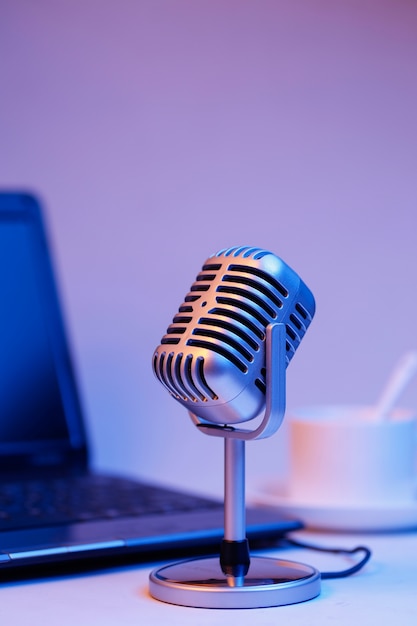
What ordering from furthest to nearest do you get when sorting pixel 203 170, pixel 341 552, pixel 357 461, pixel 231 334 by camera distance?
1. pixel 203 170
2. pixel 357 461
3. pixel 341 552
4. pixel 231 334

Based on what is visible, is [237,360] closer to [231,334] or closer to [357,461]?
[231,334]

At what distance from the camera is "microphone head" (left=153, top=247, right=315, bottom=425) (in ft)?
1.43

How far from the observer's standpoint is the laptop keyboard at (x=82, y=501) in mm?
611

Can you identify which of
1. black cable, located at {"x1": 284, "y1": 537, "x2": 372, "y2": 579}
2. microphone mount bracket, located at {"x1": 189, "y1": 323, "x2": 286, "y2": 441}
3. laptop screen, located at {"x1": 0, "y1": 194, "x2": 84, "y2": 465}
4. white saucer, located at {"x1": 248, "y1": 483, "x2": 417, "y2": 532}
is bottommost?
black cable, located at {"x1": 284, "y1": 537, "x2": 372, "y2": 579}

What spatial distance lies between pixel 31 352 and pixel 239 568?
1.70ft

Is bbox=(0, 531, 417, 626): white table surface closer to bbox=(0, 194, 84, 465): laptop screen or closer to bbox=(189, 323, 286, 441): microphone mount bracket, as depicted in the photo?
bbox=(189, 323, 286, 441): microphone mount bracket

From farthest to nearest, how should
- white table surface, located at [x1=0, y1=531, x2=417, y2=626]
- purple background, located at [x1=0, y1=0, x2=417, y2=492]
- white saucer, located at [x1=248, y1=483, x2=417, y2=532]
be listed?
1. purple background, located at [x1=0, y1=0, x2=417, y2=492]
2. white saucer, located at [x1=248, y1=483, x2=417, y2=532]
3. white table surface, located at [x1=0, y1=531, x2=417, y2=626]

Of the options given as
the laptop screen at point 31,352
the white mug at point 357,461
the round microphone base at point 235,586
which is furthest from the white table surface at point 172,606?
the laptop screen at point 31,352

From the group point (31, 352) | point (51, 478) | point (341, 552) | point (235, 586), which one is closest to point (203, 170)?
point (31, 352)

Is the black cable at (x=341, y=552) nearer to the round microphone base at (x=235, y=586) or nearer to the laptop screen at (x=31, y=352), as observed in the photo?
the round microphone base at (x=235, y=586)

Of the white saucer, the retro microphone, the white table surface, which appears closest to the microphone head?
the retro microphone

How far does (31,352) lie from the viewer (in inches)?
36.9

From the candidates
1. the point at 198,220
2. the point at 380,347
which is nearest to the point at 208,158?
the point at 198,220

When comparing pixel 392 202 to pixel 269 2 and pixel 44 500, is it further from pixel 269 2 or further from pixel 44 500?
pixel 44 500
